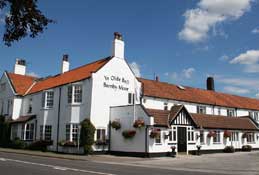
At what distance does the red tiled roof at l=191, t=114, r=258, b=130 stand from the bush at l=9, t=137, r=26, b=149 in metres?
19.2

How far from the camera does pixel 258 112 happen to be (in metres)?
51.2

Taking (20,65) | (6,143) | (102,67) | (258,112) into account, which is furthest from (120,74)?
(258,112)

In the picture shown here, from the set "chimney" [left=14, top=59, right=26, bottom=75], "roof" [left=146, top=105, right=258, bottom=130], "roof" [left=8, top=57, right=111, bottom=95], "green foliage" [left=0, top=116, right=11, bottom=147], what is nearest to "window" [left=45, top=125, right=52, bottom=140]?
"roof" [left=8, top=57, right=111, bottom=95]

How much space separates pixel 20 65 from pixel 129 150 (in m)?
26.2

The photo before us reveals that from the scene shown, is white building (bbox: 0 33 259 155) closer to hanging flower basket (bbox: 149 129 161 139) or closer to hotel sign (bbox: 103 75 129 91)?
hotel sign (bbox: 103 75 129 91)

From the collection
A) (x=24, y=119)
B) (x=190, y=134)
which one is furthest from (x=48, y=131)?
(x=190, y=134)

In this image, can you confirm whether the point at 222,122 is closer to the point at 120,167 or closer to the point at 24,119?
the point at 120,167

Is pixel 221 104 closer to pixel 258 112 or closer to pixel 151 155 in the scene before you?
pixel 258 112

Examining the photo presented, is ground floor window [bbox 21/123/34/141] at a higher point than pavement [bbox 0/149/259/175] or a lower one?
higher

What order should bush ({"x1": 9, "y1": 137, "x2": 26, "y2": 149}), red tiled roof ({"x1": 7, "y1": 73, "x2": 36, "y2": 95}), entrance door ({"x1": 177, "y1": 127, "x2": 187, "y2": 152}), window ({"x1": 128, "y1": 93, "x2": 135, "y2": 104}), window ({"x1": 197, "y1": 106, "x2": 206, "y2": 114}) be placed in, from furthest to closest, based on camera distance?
red tiled roof ({"x1": 7, "y1": 73, "x2": 36, "y2": 95}), window ({"x1": 197, "y1": 106, "x2": 206, "y2": 114}), bush ({"x1": 9, "y1": 137, "x2": 26, "y2": 149}), window ({"x1": 128, "y1": 93, "x2": 135, "y2": 104}), entrance door ({"x1": 177, "y1": 127, "x2": 187, "y2": 152})

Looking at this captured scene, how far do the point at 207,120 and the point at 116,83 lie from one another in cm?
→ 1071

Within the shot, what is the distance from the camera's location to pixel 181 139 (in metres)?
31.5

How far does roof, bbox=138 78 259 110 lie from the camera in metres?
38.6

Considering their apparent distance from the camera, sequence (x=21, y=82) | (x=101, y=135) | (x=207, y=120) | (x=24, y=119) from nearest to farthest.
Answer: (x=101, y=135), (x=207, y=120), (x=24, y=119), (x=21, y=82)
